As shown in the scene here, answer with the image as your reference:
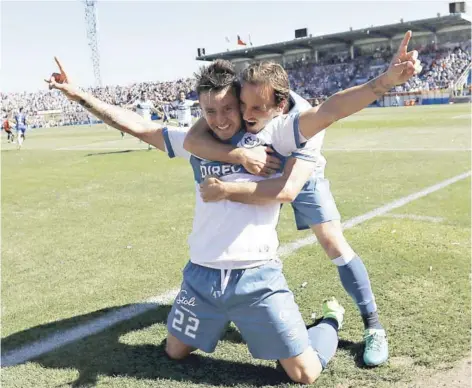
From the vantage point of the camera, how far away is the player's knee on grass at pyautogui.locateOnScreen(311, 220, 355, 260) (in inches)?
145

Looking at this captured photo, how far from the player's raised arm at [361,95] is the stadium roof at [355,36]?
145 ft

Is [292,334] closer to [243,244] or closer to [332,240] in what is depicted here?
[243,244]

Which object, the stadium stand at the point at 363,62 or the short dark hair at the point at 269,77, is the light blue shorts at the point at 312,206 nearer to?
the short dark hair at the point at 269,77

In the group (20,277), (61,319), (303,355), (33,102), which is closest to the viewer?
(303,355)

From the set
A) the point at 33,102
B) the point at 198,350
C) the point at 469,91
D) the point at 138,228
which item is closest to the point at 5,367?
the point at 198,350

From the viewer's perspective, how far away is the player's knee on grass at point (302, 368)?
307 cm

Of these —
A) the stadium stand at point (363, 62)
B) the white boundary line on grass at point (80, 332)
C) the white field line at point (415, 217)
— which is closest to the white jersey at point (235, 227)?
the white boundary line on grass at point (80, 332)

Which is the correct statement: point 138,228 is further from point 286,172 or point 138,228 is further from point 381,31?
point 381,31

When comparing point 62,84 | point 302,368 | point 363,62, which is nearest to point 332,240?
point 302,368

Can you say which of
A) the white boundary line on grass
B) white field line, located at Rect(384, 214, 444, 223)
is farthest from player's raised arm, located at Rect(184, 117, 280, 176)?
white field line, located at Rect(384, 214, 444, 223)

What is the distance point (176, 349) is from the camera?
341 cm

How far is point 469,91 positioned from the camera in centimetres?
3950

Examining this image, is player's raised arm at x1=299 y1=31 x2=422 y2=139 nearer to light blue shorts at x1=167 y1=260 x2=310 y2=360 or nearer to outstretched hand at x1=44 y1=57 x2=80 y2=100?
light blue shorts at x1=167 y1=260 x2=310 y2=360

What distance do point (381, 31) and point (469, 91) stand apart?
690 inches
